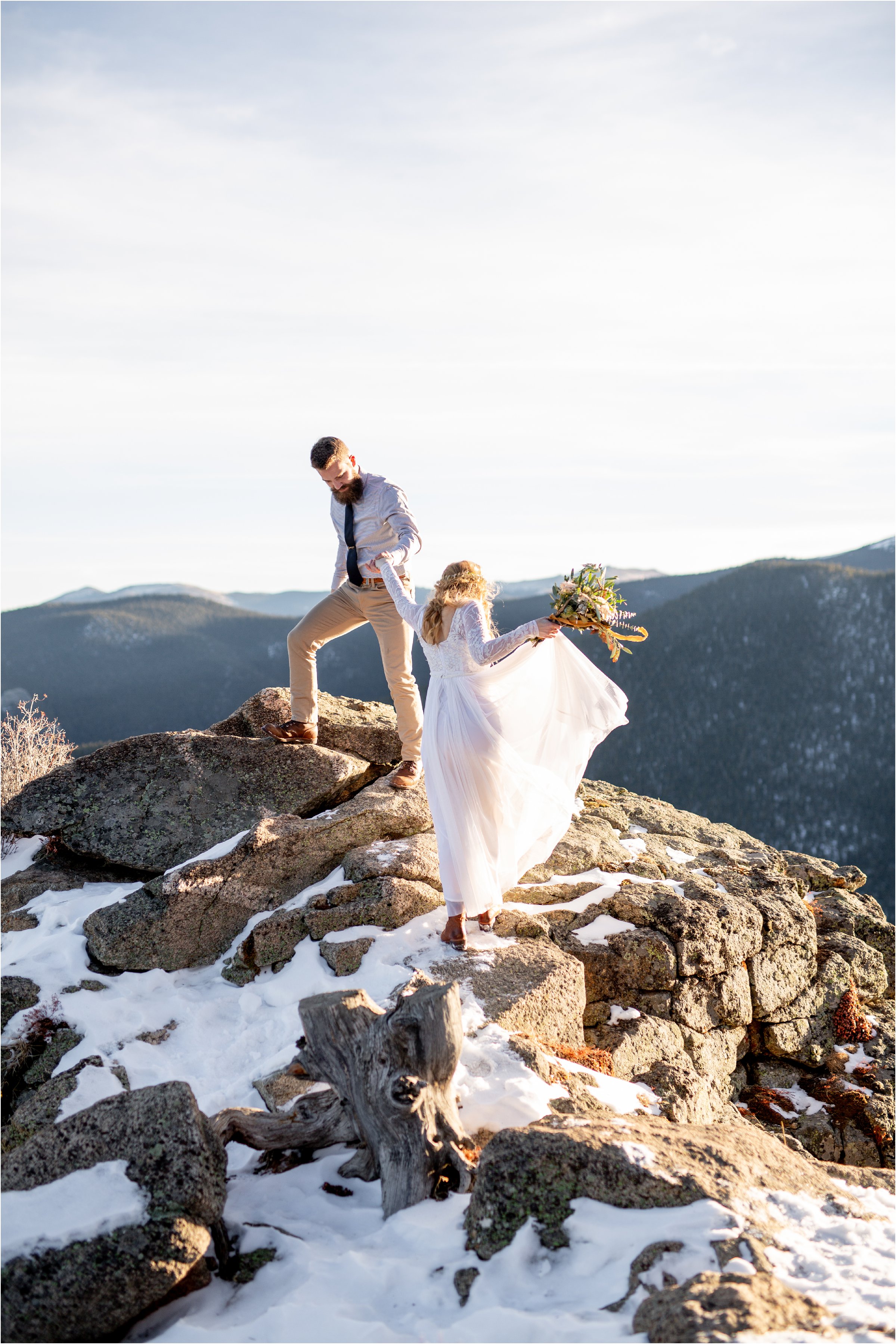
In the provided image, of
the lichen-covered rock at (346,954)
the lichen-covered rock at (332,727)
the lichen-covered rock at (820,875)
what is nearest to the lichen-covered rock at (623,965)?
the lichen-covered rock at (346,954)

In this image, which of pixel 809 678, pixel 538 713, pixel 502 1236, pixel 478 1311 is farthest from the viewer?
pixel 809 678

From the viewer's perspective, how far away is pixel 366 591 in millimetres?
8289

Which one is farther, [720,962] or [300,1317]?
[720,962]

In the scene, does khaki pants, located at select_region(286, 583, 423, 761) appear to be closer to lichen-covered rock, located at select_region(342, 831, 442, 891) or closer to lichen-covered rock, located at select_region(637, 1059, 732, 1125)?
lichen-covered rock, located at select_region(342, 831, 442, 891)

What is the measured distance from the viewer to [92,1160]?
12.8ft

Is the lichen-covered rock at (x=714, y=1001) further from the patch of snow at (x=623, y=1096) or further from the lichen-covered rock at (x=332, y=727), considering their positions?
the lichen-covered rock at (x=332, y=727)

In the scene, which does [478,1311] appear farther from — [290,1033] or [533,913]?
[533,913]

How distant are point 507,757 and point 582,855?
2460mm

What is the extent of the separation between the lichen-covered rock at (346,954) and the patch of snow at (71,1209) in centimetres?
308

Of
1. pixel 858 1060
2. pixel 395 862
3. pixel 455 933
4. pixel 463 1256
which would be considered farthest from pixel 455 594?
pixel 858 1060

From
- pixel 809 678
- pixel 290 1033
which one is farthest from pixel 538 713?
pixel 809 678

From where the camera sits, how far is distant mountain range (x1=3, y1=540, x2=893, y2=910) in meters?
109

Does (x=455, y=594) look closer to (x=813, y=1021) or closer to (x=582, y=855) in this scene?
(x=582, y=855)

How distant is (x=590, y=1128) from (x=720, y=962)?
3991 millimetres
